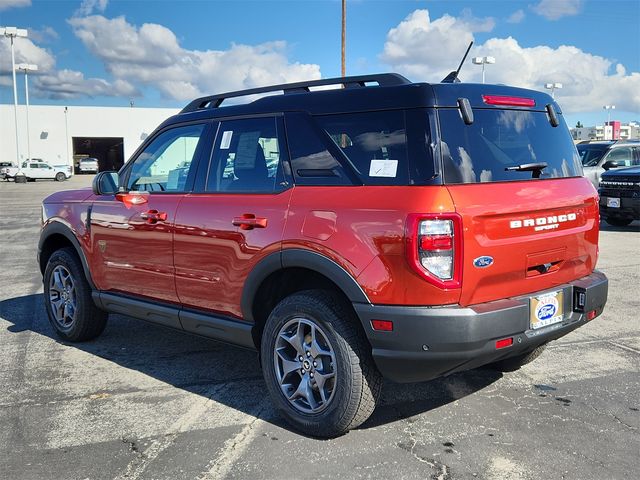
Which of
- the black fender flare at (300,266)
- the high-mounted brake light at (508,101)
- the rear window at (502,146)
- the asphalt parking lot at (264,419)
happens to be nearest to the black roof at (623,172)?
the asphalt parking lot at (264,419)

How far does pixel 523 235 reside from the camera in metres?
3.24

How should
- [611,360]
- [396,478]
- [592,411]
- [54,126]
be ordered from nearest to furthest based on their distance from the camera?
[396,478], [592,411], [611,360], [54,126]

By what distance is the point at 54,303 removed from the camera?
5.53 metres

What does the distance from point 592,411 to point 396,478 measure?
1528mm

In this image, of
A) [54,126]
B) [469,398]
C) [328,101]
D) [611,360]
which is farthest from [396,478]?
[54,126]

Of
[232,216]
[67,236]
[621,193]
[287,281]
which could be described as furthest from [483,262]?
[621,193]

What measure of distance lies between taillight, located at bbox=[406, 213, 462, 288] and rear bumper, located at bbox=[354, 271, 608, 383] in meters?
0.16

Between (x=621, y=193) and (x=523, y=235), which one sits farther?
(x=621, y=193)

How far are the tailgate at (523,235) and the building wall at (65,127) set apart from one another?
56.0 meters

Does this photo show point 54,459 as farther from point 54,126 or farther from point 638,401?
point 54,126

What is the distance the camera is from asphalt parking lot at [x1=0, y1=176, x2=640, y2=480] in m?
3.13

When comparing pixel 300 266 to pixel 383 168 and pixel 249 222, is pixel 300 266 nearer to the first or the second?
pixel 249 222

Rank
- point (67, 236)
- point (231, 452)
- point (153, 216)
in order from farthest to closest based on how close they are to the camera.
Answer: point (67, 236), point (153, 216), point (231, 452)

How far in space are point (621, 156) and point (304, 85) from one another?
13.6 m
